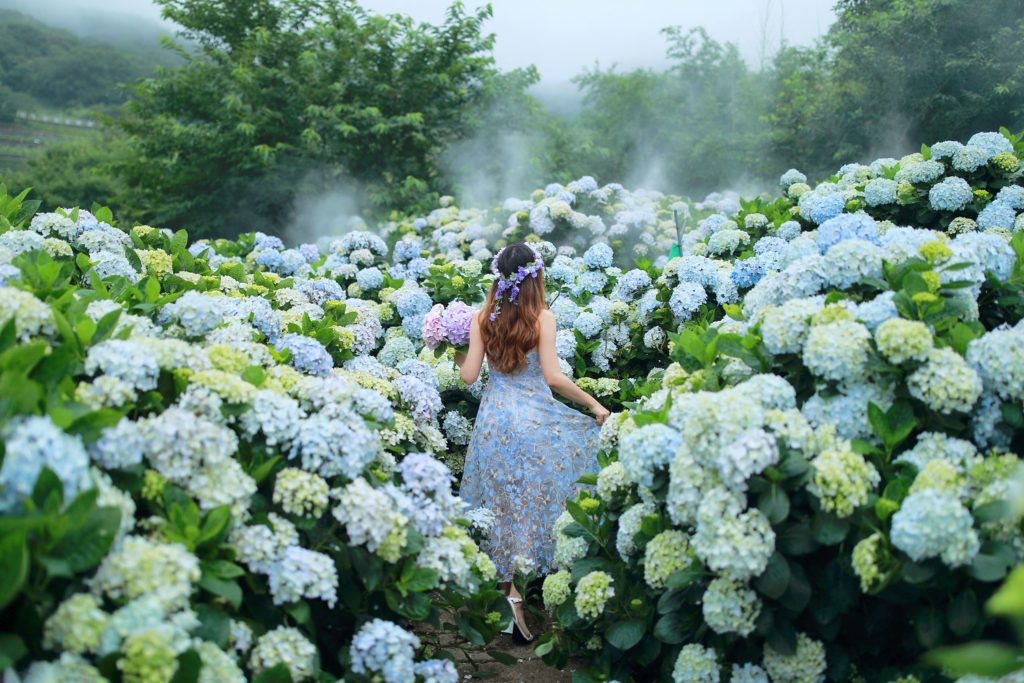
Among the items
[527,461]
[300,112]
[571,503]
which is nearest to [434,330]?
[527,461]

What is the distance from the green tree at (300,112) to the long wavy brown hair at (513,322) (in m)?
6.99

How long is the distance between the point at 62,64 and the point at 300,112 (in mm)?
9905

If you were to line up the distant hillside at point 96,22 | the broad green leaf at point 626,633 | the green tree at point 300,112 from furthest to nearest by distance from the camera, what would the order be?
1. the distant hillside at point 96,22
2. the green tree at point 300,112
3. the broad green leaf at point 626,633

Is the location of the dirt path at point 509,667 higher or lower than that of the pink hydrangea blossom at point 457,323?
lower

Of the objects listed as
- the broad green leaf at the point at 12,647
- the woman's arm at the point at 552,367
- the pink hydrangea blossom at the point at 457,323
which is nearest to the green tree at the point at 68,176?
the pink hydrangea blossom at the point at 457,323

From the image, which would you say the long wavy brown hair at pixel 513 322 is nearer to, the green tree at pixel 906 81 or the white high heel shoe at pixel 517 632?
the white high heel shoe at pixel 517 632

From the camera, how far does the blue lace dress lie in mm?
4059

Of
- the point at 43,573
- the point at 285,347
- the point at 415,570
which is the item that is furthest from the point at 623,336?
the point at 43,573

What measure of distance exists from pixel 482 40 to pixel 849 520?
10.3m

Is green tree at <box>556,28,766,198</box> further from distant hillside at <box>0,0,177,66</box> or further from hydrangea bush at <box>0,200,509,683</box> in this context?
hydrangea bush at <box>0,200,509,683</box>

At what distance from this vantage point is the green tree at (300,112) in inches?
433

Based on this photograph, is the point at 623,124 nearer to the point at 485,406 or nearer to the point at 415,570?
the point at 485,406

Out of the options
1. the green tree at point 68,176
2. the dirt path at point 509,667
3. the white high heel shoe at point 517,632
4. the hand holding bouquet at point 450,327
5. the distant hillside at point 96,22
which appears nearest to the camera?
the dirt path at point 509,667

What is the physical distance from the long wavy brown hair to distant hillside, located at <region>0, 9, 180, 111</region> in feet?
52.1
